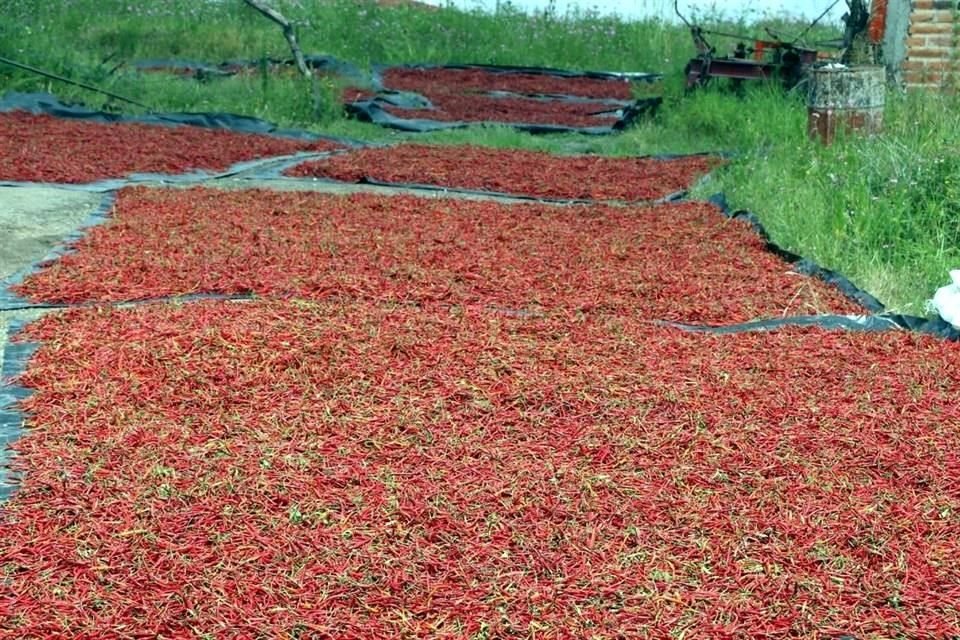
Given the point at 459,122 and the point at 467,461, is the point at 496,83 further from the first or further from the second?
the point at 467,461

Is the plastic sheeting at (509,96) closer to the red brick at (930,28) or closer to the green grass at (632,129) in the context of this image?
the green grass at (632,129)

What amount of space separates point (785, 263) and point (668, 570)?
10.6 feet

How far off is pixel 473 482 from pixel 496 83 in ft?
42.4

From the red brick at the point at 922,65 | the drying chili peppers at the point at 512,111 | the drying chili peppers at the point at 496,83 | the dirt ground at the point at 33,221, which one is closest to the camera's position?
the dirt ground at the point at 33,221

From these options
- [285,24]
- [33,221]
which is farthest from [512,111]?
[33,221]

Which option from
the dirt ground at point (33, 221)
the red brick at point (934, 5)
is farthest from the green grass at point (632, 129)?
the dirt ground at point (33, 221)

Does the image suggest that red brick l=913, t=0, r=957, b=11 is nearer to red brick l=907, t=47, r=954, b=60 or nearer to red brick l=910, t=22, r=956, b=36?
red brick l=910, t=22, r=956, b=36

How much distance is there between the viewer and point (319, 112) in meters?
11.1

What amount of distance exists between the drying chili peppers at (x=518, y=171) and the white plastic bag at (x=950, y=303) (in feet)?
10.0

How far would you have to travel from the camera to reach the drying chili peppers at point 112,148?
286 inches

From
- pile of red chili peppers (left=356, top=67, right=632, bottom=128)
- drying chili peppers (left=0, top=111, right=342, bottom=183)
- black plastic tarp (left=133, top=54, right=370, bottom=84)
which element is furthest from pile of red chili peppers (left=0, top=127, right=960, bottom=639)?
black plastic tarp (left=133, top=54, right=370, bottom=84)

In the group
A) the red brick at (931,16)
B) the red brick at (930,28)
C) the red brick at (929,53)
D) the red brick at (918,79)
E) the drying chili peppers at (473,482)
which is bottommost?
the drying chili peppers at (473,482)

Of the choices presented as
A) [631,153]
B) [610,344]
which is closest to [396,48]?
[631,153]

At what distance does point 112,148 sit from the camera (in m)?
8.27
